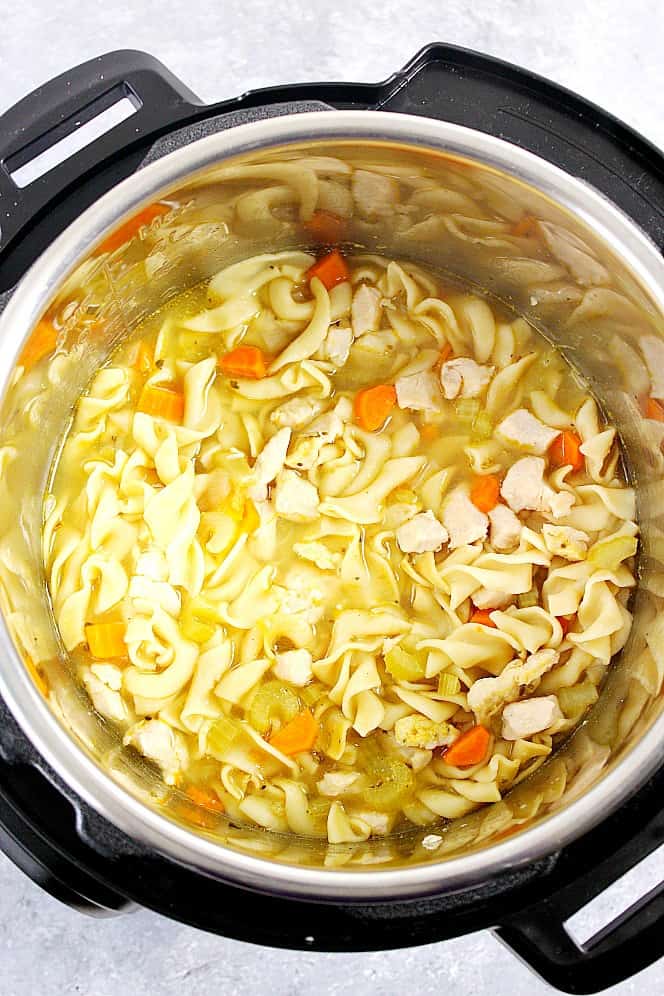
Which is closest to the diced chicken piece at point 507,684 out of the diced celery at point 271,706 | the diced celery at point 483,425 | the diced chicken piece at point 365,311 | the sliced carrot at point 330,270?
the diced celery at point 271,706

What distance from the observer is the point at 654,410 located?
2492mm

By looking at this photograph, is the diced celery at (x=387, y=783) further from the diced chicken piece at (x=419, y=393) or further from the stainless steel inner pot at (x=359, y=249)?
the diced chicken piece at (x=419, y=393)

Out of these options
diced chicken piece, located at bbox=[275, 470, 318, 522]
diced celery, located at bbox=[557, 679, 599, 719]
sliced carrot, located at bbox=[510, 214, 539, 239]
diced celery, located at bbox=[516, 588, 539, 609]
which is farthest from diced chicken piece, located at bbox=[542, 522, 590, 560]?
sliced carrot, located at bbox=[510, 214, 539, 239]

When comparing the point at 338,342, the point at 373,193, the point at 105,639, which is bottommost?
the point at 105,639

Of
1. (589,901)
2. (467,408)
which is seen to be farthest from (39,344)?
(589,901)

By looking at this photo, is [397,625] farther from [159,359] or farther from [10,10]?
[10,10]

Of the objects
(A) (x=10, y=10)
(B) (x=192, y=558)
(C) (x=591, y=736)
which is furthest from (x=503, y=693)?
(A) (x=10, y=10)

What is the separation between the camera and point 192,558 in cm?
265

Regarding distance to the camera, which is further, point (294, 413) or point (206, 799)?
point (294, 413)

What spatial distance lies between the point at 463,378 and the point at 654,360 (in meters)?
0.50

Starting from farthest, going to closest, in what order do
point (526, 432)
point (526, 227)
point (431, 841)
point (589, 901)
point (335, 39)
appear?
point (335, 39)
point (526, 432)
point (431, 841)
point (526, 227)
point (589, 901)

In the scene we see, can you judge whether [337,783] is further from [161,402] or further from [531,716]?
[161,402]

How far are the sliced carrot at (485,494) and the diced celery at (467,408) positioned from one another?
168 millimetres

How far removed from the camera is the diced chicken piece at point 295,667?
8.48ft
